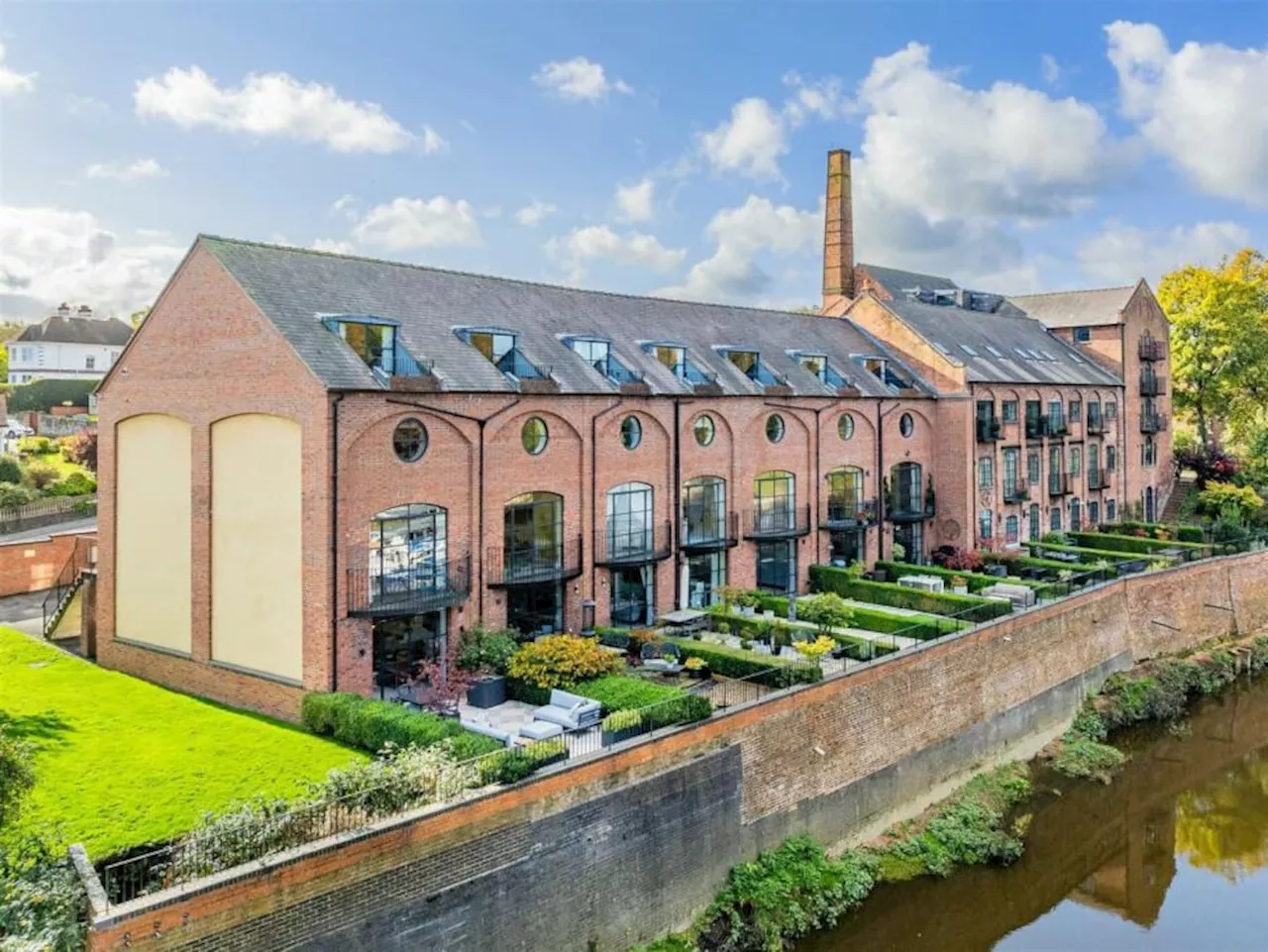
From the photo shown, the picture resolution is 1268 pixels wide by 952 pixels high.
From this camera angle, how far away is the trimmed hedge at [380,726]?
1287 cm

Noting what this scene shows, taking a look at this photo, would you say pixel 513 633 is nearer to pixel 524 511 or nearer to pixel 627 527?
pixel 524 511

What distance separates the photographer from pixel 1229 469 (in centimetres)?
4191

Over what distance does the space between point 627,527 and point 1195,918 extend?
43.2ft

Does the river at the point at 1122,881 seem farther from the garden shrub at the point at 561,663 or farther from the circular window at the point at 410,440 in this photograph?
the circular window at the point at 410,440

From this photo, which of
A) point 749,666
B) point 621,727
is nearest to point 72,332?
point 749,666

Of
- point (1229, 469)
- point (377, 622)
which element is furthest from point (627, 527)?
point (1229, 469)

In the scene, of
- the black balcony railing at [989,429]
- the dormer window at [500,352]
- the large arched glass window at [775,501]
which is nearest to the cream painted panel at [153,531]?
the dormer window at [500,352]

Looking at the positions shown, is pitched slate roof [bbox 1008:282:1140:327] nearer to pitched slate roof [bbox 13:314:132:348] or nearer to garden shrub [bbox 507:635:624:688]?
garden shrub [bbox 507:635:624:688]

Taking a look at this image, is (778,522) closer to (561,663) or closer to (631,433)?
(631,433)

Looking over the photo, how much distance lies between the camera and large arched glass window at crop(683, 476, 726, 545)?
915 inches

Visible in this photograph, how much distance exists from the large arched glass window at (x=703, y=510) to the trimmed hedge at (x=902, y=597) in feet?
12.1

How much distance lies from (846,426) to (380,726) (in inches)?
702

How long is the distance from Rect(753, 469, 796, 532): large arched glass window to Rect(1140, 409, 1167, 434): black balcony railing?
74.8ft

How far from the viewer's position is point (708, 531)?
23.8 metres
